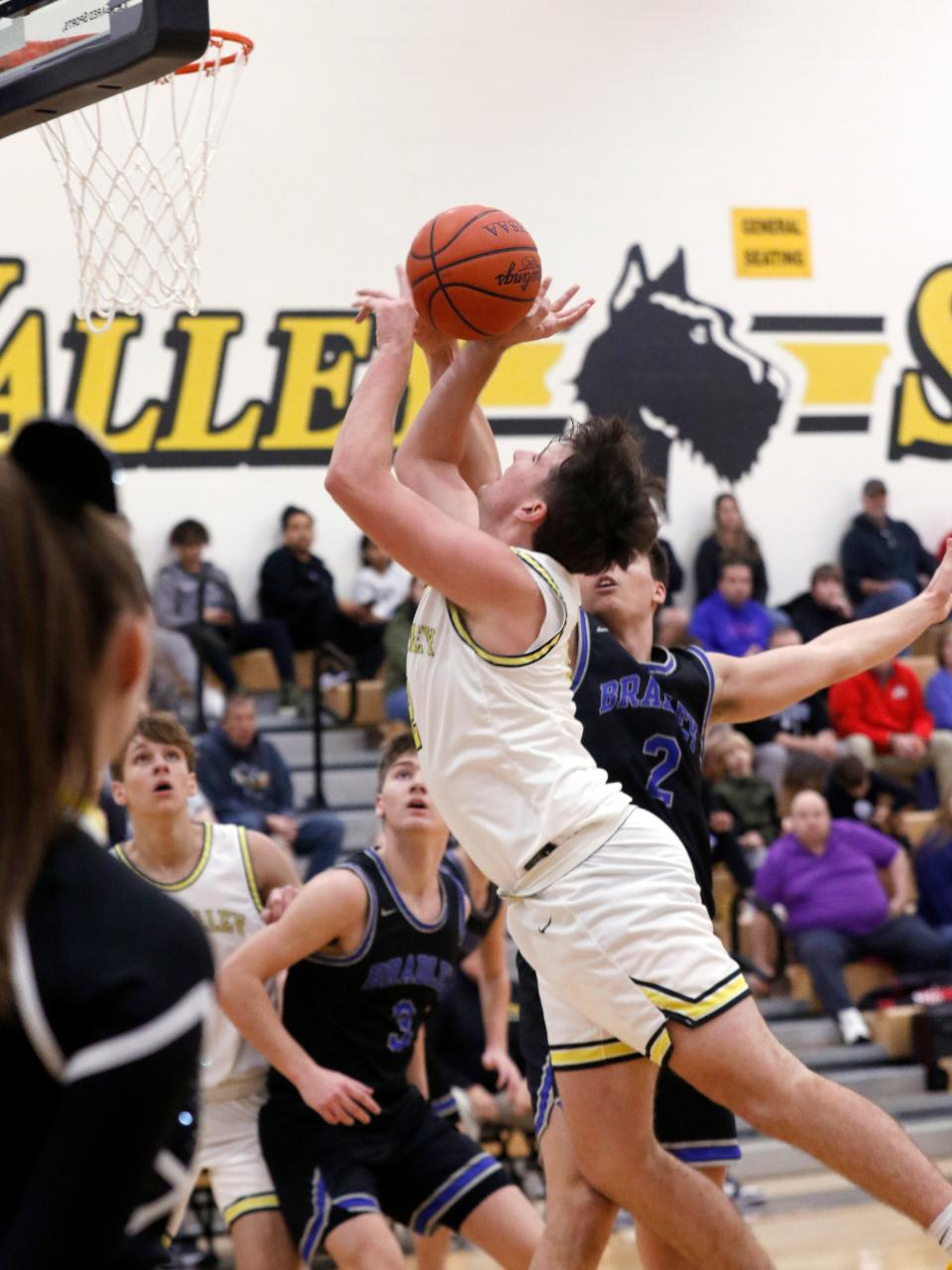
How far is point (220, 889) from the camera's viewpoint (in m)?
5.14

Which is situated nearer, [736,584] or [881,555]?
[736,584]

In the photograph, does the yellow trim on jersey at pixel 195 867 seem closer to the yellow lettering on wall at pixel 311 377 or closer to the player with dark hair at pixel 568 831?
the player with dark hair at pixel 568 831

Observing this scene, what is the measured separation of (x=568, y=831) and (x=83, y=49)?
90.3 inches

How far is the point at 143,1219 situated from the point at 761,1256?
93.6 inches

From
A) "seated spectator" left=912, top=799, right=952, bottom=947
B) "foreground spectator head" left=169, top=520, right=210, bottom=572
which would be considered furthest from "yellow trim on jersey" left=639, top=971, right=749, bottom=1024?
"foreground spectator head" left=169, top=520, right=210, bottom=572

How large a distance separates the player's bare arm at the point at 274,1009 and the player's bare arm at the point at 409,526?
1546 millimetres

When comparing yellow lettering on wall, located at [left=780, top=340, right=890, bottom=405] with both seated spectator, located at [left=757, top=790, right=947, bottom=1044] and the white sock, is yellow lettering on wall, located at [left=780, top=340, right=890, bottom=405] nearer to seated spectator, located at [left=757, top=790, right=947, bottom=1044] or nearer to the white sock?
seated spectator, located at [left=757, top=790, right=947, bottom=1044]

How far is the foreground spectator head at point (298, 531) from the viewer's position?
40.4ft

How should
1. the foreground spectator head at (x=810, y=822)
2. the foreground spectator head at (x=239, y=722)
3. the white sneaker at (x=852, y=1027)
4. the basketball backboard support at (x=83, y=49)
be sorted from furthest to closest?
the foreground spectator head at (x=810, y=822) < the foreground spectator head at (x=239, y=722) < the white sneaker at (x=852, y=1027) < the basketball backboard support at (x=83, y=49)

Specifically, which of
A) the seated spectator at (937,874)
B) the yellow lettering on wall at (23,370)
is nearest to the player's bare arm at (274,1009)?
the seated spectator at (937,874)

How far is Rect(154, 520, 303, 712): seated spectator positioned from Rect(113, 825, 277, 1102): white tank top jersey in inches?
250

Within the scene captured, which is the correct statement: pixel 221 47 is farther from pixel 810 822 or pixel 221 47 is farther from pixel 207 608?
pixel 207 608

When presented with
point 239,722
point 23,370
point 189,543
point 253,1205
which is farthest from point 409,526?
point 23,370

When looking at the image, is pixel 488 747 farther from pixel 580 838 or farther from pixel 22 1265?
pixel 22 1265
